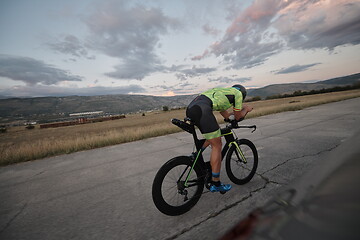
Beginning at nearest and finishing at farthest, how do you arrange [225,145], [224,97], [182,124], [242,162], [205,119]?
[182,124], [205,119], [224,97], [225,145], [242,162]

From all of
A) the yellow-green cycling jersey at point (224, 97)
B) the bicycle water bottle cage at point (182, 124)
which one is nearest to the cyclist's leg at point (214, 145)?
the bicycle water bottle cage at point (182, 124)

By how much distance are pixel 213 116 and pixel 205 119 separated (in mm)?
168

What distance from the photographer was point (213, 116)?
275cm

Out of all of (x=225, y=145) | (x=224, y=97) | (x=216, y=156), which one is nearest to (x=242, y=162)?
(x=225, y=145)

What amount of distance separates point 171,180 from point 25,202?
3.00 meters

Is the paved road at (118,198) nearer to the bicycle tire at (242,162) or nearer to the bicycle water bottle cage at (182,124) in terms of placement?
the bicycle tire at (242,162)

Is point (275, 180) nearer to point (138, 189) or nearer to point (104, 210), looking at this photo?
point (138, 189)

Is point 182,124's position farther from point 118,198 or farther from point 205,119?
point 118,198

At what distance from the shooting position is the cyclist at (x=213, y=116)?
2682mm

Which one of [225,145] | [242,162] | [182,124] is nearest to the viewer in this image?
[182,124]

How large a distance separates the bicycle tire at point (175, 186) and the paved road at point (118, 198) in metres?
0.13

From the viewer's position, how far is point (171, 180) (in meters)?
2.52

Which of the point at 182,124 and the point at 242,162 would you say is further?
the point at 242,162

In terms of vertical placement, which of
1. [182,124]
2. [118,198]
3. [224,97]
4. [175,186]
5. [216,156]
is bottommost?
[118,198]
